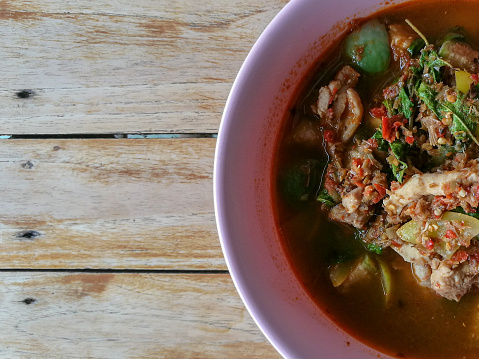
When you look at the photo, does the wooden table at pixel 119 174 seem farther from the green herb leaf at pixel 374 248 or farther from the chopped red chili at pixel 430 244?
the chopped red chili at pixel 430 244

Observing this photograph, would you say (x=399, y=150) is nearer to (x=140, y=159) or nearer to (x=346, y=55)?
(x=346, y=55)

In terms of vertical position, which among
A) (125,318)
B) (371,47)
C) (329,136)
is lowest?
(125,318)

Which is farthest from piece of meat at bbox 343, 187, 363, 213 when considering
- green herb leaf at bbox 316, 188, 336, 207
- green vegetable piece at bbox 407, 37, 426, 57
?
green vegetable piece at bbox 407, 37, 426, 57

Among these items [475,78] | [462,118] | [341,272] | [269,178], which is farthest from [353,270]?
[475,78]

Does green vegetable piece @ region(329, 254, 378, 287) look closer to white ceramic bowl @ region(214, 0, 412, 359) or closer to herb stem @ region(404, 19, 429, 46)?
white ceramic bowl @ region(214, 0, 412, 359)

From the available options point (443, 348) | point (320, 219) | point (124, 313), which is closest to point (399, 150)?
point (320, 219)

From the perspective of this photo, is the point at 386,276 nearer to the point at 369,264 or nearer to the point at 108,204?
the point at 369,264
